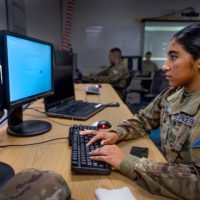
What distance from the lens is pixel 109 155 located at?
0.83 meters

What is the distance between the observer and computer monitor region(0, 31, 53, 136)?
38.1 inches

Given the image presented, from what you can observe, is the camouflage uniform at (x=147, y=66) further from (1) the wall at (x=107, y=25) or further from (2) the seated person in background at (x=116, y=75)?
(2) the seated person in background at (x=116, y=75)

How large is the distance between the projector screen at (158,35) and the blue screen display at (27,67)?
14.8ft

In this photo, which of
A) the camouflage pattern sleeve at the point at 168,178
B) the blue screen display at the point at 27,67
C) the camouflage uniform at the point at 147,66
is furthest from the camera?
the camouflage uniform at the point at 147,66

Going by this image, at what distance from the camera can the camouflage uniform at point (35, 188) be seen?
1.69ft

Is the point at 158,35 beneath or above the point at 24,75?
above

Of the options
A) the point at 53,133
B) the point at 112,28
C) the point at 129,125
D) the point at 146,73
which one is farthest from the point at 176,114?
the point at 112,28

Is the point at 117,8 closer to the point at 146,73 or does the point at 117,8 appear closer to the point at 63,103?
the point at 146,73

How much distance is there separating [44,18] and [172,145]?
5.27 metres

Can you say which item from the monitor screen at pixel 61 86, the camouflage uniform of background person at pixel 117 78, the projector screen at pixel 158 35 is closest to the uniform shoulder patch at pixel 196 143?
the monitor screen at pixel 61 86

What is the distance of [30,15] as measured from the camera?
18.3 feet

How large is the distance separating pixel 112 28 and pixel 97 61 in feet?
2.61

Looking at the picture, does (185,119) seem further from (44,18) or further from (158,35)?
(44,18)

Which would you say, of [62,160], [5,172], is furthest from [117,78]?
[5,172]
